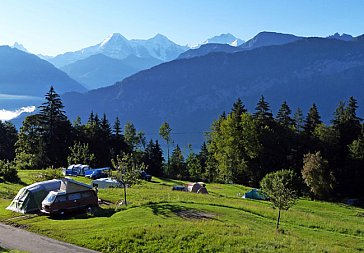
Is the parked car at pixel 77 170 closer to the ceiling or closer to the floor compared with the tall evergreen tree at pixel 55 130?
closer to the floor

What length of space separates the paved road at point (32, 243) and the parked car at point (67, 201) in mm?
4749

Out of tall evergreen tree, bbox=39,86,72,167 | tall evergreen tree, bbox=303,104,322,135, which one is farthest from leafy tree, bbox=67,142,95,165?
tall evergreen tree, bbox=303,104,322,135

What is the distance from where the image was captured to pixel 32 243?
2336cm

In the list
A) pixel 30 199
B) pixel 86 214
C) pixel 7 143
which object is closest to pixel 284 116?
pixel 86 214

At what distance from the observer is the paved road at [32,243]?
72.1 feet

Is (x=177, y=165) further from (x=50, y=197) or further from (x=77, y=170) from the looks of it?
(x=50, y=197)

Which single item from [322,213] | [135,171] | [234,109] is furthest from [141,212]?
[234,109]

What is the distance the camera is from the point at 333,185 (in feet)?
230

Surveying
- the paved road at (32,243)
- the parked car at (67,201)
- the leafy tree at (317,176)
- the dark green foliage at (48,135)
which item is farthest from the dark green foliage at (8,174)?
the leafy tree at (317,176)

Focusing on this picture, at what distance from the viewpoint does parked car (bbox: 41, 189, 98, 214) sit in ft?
102

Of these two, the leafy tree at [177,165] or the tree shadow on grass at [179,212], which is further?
the leafy tree at [177,165]

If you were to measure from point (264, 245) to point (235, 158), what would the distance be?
195 feet

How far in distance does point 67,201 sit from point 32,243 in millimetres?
8485

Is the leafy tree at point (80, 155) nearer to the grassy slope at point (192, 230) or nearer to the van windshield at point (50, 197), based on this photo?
the grassy slope at point (192, 230)
